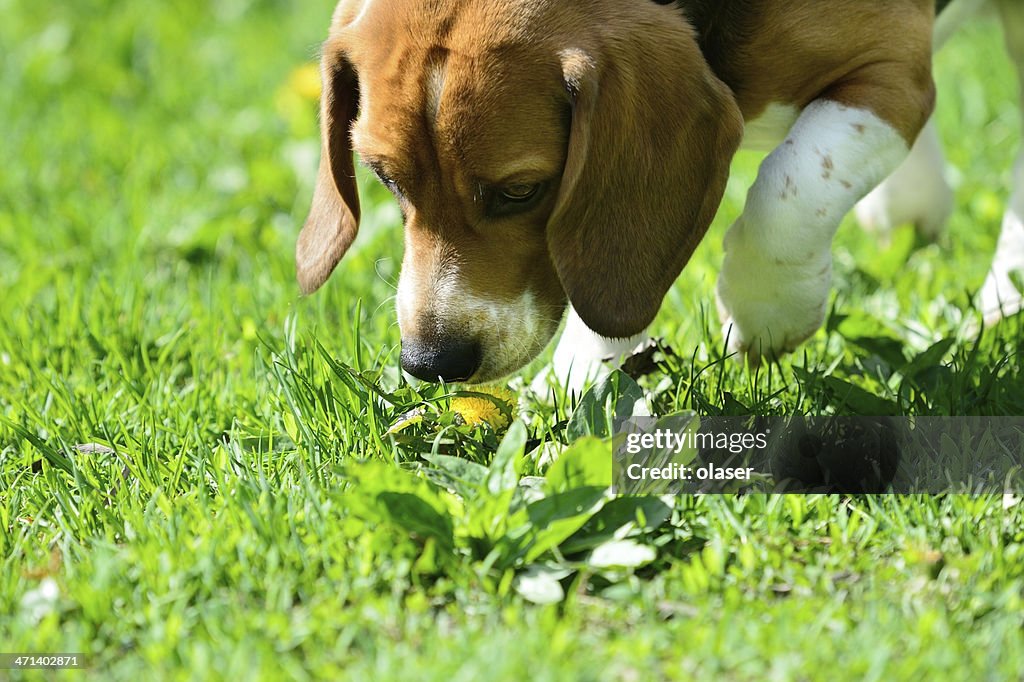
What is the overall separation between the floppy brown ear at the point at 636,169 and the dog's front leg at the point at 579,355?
330mm

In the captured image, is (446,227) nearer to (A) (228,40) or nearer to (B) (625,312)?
(B) (625,312)

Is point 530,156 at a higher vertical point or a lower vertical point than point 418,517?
higher

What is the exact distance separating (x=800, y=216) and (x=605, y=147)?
1.77 feet

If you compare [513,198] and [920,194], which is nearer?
[513,198]

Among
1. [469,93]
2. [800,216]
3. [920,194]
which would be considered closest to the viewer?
[469,93]

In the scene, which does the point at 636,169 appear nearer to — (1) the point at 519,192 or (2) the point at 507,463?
(1) the point at 519,192

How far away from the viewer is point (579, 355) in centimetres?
327

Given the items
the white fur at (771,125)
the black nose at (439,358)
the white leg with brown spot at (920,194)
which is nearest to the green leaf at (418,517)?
the black nose at (439,358)

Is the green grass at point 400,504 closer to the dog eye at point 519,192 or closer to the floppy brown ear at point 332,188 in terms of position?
the floppy brown ear at point 332,188

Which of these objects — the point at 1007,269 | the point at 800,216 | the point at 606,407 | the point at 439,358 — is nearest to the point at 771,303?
the point at 800,216

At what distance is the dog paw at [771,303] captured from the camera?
3.09 metres

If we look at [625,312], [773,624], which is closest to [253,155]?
[625,312]

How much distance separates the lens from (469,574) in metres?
2.41

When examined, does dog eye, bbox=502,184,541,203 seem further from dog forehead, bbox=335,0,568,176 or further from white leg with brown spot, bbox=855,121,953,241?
white leg with brown spot, bbox=855,121,953,241
